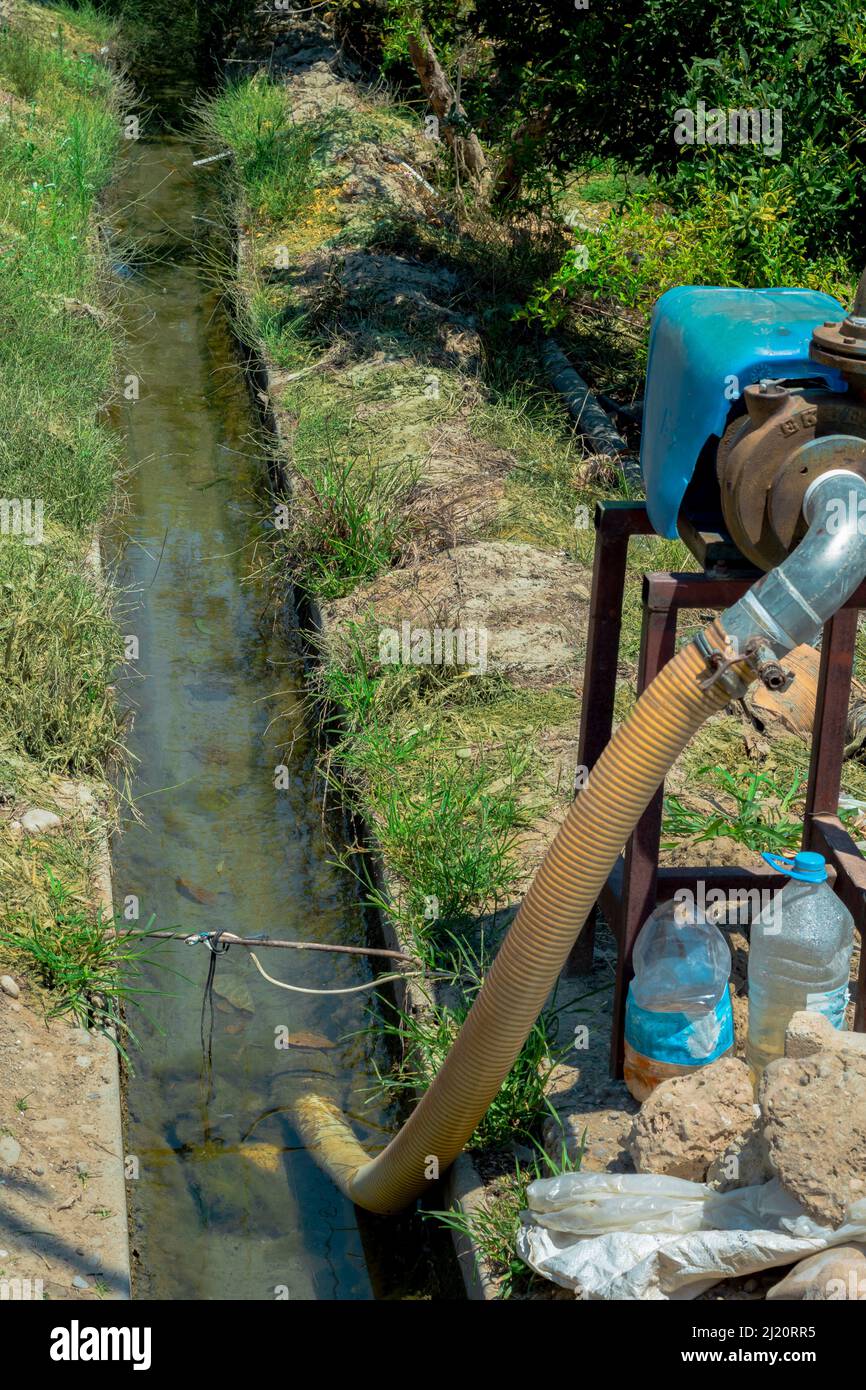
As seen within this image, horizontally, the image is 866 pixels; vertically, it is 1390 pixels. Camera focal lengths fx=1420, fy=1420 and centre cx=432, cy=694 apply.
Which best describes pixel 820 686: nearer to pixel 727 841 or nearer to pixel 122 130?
pixel 727 841


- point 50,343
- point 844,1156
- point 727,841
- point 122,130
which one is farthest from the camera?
point 122,130

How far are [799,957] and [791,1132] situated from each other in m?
0.67

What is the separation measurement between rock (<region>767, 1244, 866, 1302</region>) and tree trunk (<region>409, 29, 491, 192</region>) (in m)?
7.88

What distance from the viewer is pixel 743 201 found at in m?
6.40

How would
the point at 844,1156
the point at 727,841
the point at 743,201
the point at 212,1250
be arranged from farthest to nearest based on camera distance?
1. the point at 743,201
2. the point at 727,841
3. the point at 212,1250
4. the point at 844,1156

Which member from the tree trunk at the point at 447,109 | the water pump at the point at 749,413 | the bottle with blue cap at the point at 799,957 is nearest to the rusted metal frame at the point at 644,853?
the water pump at the point at 749,413

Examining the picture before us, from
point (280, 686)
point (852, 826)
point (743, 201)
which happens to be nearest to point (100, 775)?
point (280, 686)

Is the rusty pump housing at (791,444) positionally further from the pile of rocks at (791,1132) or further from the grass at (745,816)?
the grass at (745,816)

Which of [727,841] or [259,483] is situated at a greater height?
[259,483]

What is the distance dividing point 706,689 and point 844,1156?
0.87m

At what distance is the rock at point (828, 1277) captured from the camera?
7.91ft

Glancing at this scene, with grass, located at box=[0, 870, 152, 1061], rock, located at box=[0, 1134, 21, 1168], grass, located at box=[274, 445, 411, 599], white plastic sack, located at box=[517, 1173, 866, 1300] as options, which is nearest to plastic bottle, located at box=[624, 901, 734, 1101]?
white plastic sack, located at box=[517, 1173, 866, 1300]

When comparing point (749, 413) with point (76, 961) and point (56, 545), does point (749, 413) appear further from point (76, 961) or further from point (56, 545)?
point (56, 545)

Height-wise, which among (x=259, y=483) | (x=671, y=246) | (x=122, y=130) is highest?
(x=122, y=130)
